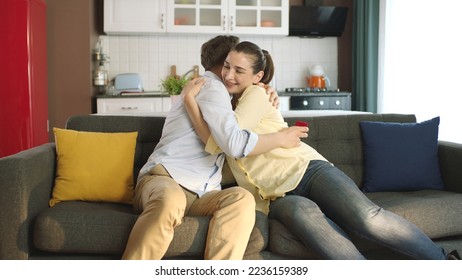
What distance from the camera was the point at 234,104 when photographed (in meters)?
2.49

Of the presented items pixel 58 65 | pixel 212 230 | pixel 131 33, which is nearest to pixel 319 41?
pixel 131 33

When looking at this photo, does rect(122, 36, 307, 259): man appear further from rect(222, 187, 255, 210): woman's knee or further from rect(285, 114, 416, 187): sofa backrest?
rect(285, 114, 416, 187): sofa backrest

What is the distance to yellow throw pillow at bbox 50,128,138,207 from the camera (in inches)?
96.8

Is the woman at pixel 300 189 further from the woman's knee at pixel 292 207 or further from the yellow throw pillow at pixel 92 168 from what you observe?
the yellow throw pillow at pixel 92 168

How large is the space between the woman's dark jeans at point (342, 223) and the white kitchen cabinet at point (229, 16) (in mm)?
3687

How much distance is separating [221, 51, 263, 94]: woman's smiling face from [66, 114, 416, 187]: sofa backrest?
549mm

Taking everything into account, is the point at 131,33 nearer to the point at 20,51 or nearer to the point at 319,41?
the point at 20,51

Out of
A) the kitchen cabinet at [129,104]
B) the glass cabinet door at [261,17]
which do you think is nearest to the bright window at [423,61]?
the glass cabinet door at [261,17]

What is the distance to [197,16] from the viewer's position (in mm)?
5641

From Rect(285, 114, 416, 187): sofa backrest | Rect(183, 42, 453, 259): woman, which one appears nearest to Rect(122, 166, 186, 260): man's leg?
Rect(183, 42, 453, 259): woman

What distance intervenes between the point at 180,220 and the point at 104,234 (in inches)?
12.3

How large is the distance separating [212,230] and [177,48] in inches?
162

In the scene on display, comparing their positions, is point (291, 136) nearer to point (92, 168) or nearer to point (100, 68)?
point (92, 168)

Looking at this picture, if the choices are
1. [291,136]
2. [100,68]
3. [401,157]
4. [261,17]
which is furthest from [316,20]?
[291,136]
